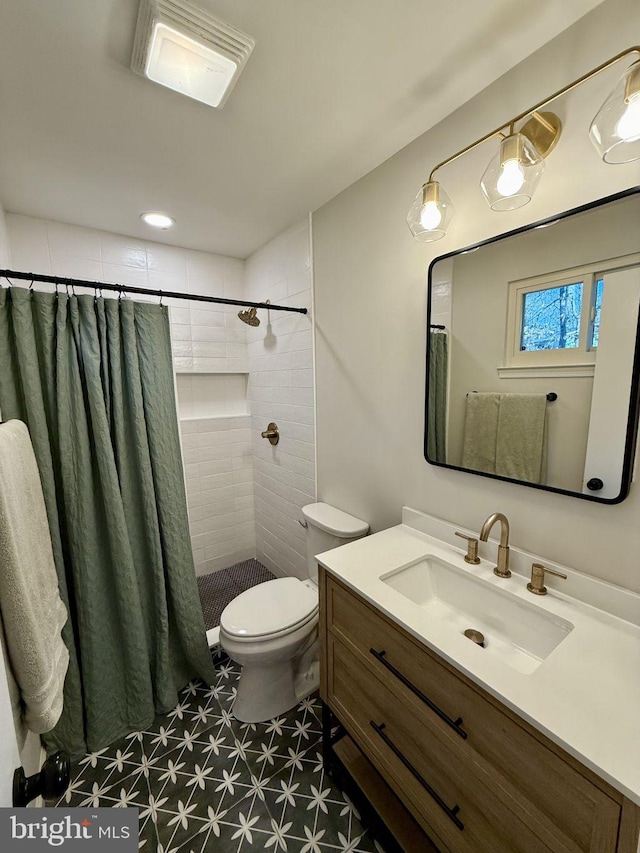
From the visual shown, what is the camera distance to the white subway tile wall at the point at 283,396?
1.96 meters

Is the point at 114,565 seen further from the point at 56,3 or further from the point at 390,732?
the point at 56,3

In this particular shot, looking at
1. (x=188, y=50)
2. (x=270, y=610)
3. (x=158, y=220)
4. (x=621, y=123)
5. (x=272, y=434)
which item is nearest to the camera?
(x=621, y=123)

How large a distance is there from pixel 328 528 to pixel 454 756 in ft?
2.98

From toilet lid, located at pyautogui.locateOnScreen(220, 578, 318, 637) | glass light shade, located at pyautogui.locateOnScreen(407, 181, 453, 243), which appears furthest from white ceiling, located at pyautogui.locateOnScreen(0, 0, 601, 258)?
toilet lid, located at pyautogui.locateOnScreen(220, 578, 318, 637)

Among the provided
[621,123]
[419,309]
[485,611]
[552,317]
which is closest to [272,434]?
[419,309]

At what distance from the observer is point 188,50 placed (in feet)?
2.99

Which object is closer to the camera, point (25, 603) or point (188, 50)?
point (25, 603)

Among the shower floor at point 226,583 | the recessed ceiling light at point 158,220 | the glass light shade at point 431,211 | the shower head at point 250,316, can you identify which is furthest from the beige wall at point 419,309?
the shower floor at point 226,583

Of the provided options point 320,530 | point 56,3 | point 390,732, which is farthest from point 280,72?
point 390,732

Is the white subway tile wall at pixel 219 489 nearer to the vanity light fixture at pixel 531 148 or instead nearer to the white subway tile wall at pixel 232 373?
the white subway tile wall at pixel 232 373

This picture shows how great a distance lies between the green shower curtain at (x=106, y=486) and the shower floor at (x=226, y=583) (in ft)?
1.98

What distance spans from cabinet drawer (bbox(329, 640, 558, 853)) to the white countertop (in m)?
0.25

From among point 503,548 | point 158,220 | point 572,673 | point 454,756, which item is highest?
point 158,220

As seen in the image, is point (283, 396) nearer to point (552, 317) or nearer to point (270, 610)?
point (270, 610)
